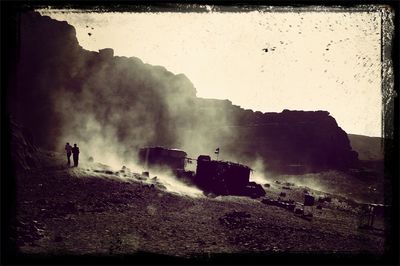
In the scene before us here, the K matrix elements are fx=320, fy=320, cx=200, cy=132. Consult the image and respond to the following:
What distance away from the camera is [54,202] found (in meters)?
12.5

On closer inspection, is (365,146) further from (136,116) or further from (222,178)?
(222,178)

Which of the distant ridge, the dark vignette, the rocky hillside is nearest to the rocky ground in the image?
the dark vignette

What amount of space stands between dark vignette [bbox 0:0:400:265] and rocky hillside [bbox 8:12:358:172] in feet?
101

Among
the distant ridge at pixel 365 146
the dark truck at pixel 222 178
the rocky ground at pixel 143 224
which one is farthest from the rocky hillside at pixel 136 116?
the distant ridge at pixel 365 146

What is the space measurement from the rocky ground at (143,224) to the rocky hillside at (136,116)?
77.5 feet

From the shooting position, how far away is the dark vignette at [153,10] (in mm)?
6035

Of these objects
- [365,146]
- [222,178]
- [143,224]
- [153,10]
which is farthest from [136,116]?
[365,146]

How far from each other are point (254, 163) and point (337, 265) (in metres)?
64.7

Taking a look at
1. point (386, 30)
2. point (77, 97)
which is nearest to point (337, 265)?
point (386, 30)

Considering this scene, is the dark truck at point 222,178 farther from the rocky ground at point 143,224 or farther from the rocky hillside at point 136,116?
the rocky hillside at point 136,116

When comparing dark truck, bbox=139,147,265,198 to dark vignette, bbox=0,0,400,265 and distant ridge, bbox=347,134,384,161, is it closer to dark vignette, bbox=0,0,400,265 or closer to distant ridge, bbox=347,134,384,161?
dark vignette, bbox=0,0,400,265

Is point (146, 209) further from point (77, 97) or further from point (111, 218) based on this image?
point (77, 97)

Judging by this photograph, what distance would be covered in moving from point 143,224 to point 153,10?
834 cm

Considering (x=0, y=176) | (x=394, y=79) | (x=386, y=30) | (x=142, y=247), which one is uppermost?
(x=386, y=30)
